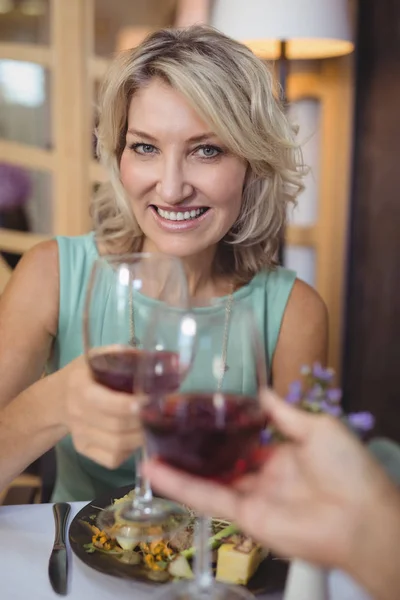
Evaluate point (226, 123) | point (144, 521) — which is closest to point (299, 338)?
point (226, 123)

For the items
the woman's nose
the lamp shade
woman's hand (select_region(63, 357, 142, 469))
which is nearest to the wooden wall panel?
the lamp shade

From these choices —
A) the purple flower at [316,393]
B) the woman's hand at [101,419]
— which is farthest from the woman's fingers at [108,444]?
the purple flower at [316,393]

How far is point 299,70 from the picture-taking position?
3766 mm

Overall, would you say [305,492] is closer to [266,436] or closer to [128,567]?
[266,436]

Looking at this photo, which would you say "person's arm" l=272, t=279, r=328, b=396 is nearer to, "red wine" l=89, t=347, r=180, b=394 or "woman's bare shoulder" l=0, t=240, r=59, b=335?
"woman's bare shoulder" l=0, t=240, r=59, b=335

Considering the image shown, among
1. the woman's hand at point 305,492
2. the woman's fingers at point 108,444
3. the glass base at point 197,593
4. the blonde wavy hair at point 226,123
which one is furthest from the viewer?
the blonde wavy hair at point 226,123

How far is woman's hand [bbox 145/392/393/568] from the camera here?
0.70 meters

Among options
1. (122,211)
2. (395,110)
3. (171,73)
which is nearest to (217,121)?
(171,73)

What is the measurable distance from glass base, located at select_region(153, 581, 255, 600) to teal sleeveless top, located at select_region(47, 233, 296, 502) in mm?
788

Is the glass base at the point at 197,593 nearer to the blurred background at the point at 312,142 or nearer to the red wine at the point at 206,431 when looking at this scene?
the red wine at the point at 206,431

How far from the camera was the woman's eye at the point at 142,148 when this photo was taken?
1.59 metres

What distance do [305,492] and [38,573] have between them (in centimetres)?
46

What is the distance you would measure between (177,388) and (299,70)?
3305 millimetres

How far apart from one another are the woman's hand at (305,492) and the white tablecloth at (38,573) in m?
0.27
